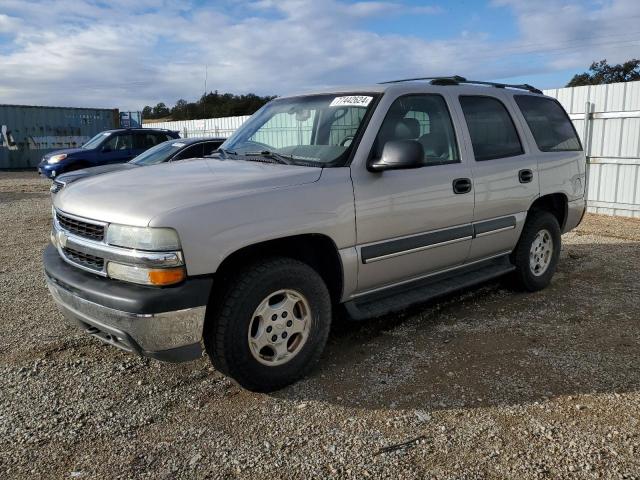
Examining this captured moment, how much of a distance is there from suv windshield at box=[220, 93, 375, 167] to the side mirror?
0.28 m

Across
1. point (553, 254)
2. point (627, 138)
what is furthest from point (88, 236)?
point (627, 138)

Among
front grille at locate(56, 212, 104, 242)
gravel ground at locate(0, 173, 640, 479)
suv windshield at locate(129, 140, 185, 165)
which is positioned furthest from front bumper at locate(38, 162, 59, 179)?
front grille at locate(56, 212, 104, 242)

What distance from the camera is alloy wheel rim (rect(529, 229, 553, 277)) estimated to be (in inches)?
203

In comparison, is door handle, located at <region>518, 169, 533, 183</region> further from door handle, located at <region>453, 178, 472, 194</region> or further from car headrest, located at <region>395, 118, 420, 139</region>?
car headrest, located at <region>395, 118, 420, 139</region>

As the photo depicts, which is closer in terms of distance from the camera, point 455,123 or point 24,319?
point 455,123

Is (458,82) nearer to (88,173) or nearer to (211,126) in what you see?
(88,173)

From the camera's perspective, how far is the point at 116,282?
2936mm

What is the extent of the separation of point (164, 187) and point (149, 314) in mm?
794

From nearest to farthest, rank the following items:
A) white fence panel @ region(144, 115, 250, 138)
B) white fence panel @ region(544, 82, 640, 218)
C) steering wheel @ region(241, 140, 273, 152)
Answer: steering wheel @ region(241, 140, 273, 152) < white fence panel @ region(544, 82, 640, 218) < white fence panel @ region(144, 115, 250, 138)

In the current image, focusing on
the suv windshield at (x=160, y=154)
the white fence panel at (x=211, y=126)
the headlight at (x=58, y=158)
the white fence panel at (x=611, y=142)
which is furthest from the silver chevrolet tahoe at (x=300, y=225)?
the white fence panel at (x=211, y=126)

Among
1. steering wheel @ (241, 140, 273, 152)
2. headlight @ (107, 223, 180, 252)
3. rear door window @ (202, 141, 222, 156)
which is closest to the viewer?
headlight @ (107, 223, 180, 252)

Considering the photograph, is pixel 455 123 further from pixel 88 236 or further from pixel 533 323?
pixel 88 236

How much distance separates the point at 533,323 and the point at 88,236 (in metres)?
3.46

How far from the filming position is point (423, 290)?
413 centimetres
